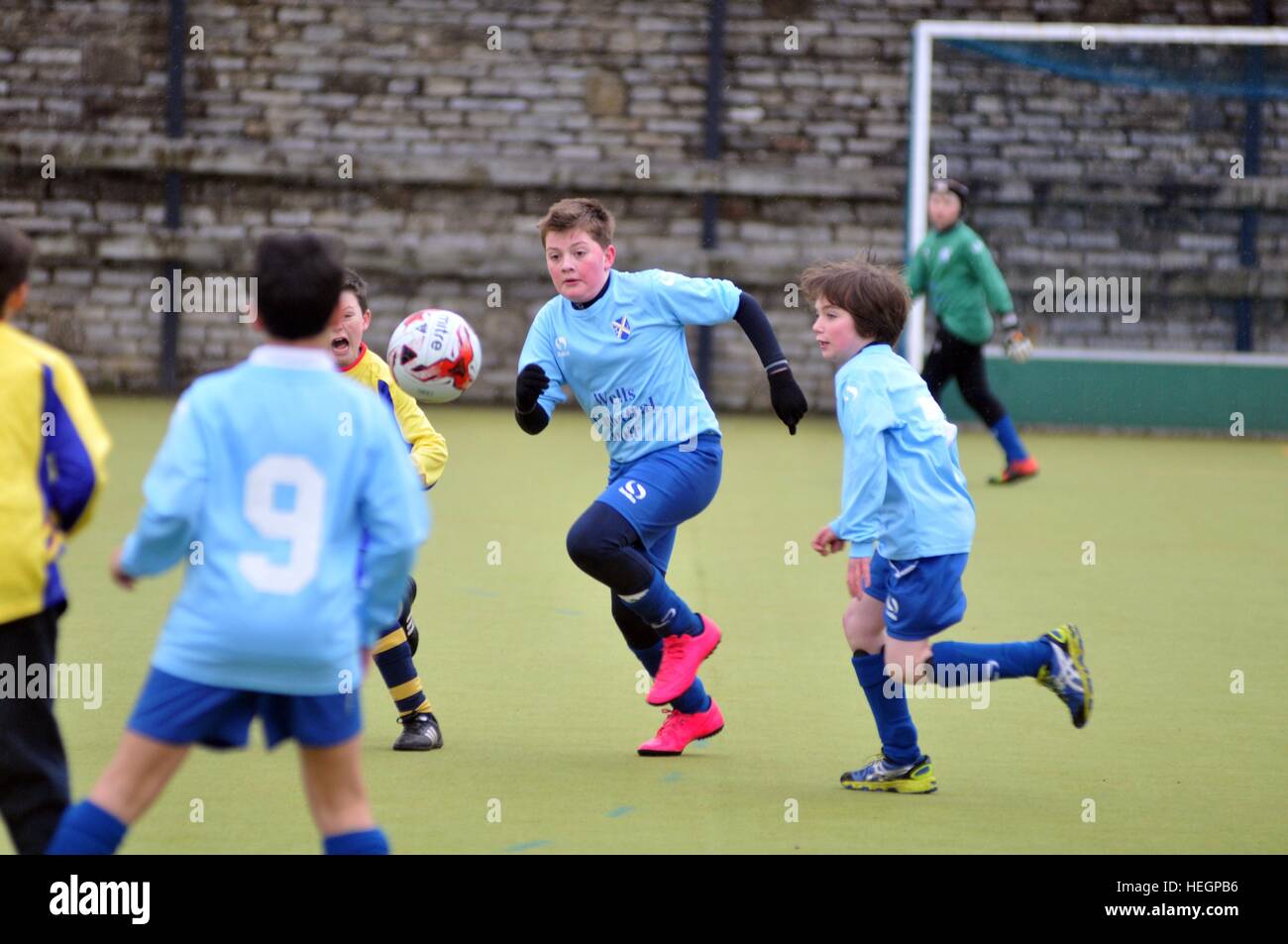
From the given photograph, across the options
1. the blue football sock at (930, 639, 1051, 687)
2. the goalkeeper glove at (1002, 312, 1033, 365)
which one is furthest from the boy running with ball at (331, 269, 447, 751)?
the goalkeeper glove at (1002, 312, 1033, 365)

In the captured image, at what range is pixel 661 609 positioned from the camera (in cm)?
537

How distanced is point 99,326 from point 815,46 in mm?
7403

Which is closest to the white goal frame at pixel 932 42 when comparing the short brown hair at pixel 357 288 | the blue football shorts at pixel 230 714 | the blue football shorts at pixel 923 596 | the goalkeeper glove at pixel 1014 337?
the goalkeeper glove at pixel 1014 337

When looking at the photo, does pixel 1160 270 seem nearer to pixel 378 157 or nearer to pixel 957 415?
pixel 957 415

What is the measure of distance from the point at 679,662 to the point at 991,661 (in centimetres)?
101

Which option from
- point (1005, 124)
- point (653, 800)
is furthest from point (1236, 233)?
point (653, 800)

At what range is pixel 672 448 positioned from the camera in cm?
561

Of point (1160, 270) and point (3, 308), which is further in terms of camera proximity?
point (1160, 270)

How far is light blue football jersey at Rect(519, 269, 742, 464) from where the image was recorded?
5641 mm

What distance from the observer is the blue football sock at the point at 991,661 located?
4.89m

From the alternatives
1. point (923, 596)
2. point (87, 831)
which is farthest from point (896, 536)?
point (87, 831)

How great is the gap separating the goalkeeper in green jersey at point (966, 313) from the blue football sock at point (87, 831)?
9.26m

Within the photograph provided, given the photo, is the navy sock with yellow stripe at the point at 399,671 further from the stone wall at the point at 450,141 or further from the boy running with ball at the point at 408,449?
the stone wall at the point at 450,141

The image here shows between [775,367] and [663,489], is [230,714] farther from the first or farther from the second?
[775,367]
